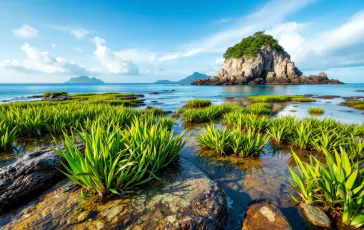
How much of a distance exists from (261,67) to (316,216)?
126 m

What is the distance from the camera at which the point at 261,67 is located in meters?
114

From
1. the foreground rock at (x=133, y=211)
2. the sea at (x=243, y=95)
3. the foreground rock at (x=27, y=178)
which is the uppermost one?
the foreground rock at (x=27, y=178)

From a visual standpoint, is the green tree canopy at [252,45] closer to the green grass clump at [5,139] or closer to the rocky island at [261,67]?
the rocky island at [261,67]

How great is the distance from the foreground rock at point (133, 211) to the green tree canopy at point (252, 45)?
12704 cm

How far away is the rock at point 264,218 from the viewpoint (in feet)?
7.75

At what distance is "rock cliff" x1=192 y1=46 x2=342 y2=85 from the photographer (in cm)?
10288

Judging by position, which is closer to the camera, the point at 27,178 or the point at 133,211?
the point at 133,211

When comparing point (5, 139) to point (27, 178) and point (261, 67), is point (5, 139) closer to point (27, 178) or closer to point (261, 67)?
point (27, 178)

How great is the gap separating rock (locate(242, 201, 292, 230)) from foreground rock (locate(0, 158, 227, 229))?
0.35 meters

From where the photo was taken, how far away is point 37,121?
250 inches

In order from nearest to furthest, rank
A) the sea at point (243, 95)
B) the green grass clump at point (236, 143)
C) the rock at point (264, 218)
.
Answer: the rock at point (264, 218), the green grass clump at point (236, 143), the sea at point (243, 95)

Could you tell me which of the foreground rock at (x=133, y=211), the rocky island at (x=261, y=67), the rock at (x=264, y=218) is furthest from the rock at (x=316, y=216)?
the rocky island at (x=261, y=67)

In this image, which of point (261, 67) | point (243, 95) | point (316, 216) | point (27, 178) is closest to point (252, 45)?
point (261, 67)

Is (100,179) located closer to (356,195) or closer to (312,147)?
(356,195)
